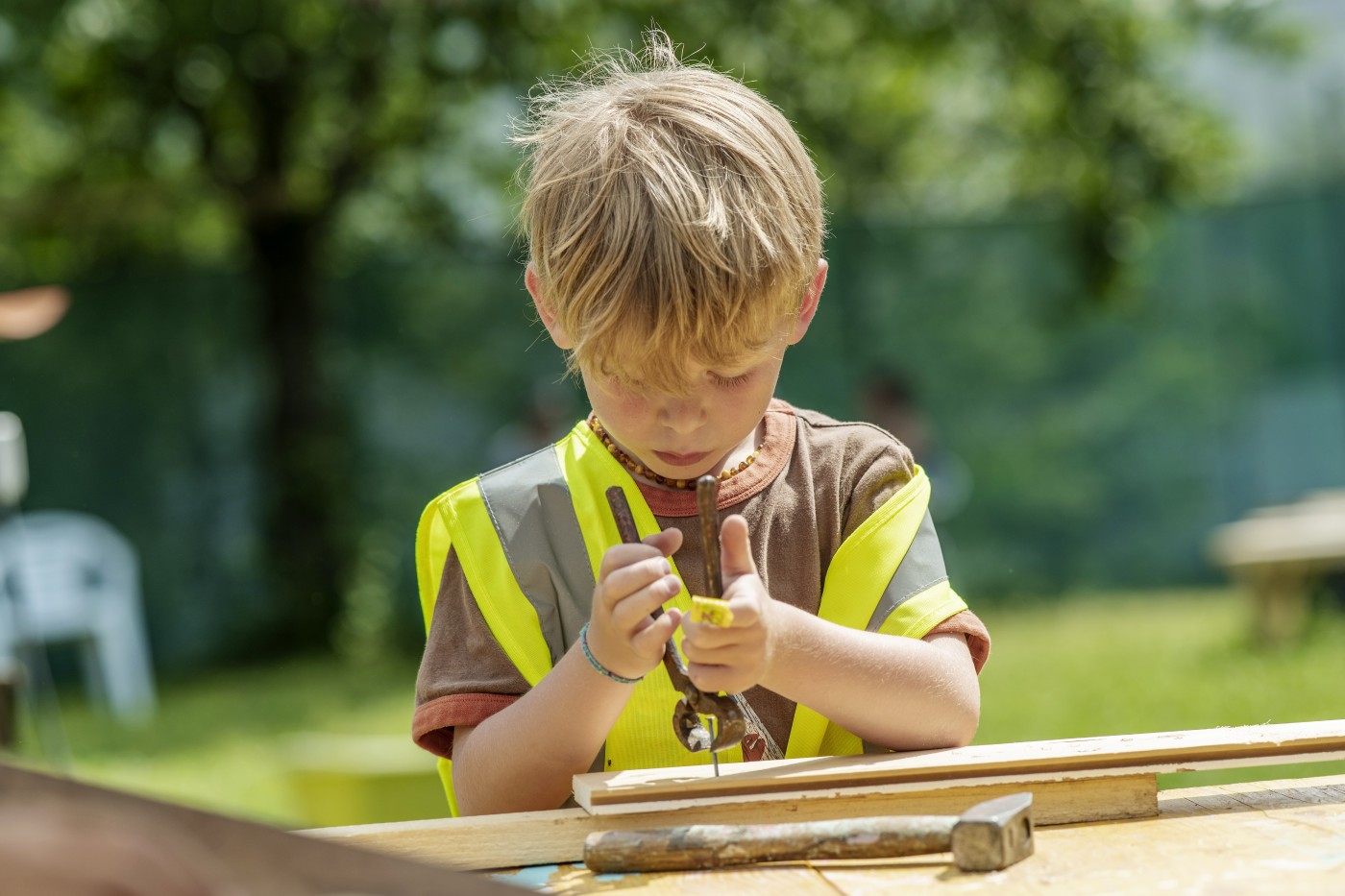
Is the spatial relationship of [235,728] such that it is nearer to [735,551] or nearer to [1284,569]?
[1284,569]

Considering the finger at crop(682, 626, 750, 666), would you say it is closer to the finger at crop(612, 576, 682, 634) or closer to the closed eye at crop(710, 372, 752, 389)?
the finger at crop(612, 576, 682, 634)

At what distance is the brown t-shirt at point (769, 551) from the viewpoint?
1.61 m

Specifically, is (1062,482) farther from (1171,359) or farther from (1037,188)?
(1037,188)

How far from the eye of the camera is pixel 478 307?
10703 mm

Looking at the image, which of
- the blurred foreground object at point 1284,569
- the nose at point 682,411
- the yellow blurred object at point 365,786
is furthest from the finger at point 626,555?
the blurred foreground object at point 1284,569

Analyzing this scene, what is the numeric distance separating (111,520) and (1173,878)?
10278 millimetres

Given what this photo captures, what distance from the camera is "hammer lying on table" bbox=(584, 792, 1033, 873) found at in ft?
3.98

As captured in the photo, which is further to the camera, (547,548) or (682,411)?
(547,548)

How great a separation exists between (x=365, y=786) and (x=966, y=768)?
2.61m

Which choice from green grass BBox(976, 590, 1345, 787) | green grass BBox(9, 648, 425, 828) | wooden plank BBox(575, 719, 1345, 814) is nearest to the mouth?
wooden plank BBox(575, 719, 1345, 814)

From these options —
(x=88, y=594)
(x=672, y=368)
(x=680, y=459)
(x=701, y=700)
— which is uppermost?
(x=672, y=368)

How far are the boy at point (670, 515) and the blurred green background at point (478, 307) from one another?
803 cm

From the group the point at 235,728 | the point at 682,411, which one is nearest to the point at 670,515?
the point at 682,411

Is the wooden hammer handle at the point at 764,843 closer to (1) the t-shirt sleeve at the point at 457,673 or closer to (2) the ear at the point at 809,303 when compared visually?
(1) the t-shirt sleeve at the point at 457,673
